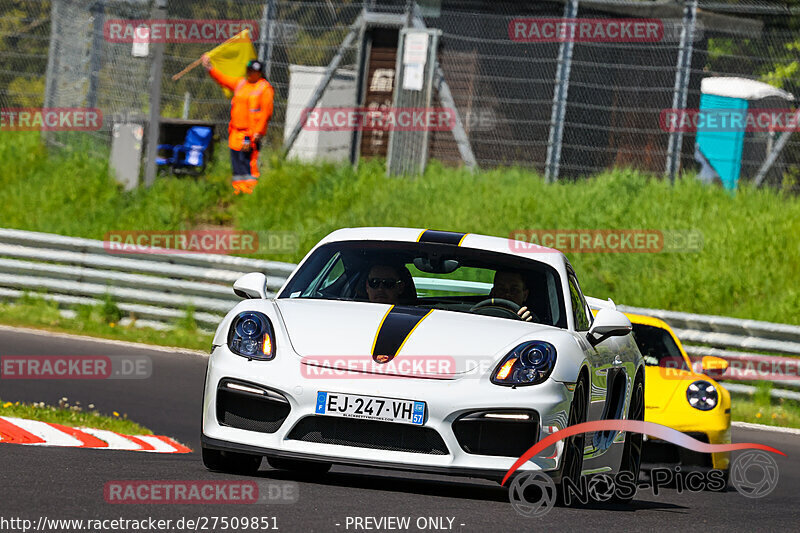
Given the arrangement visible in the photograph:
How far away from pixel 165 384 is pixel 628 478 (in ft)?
17.1

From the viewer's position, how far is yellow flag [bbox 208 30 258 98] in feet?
68.0

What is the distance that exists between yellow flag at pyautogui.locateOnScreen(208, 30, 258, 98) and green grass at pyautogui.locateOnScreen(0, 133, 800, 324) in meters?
1.33

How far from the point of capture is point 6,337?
13.5m

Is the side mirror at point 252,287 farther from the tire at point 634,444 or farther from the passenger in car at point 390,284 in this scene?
the tire at point 634,444

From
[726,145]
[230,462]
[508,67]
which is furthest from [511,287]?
[726,145]

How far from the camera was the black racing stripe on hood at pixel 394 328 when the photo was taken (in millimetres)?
6164

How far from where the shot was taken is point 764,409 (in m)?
13.5

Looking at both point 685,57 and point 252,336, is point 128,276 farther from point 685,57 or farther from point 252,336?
point 252,336

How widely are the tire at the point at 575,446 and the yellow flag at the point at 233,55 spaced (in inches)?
588

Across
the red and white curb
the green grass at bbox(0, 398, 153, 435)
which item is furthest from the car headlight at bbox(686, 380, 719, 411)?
the green grass at bbox(0, 398, 153, 435)

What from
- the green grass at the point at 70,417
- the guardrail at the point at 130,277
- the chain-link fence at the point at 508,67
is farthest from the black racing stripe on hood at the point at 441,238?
the chain-link fence at the point at 508,67

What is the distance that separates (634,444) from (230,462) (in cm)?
253

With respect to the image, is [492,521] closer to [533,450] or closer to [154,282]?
[533,450]

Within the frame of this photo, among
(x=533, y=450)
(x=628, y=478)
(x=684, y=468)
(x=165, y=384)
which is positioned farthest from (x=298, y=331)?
(x=165, y=384)
